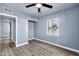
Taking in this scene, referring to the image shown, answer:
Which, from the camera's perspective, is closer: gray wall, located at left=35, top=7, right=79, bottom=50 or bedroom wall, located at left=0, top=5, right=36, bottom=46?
gray wall, located at left=35, top=7, right=79, bottom=50

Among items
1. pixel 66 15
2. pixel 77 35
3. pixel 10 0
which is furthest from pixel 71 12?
pixel 10 0

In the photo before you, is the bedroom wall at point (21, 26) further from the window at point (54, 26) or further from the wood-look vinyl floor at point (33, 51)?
the window at point (54, 26)

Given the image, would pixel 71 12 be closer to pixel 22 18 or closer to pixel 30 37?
pixel 22 18

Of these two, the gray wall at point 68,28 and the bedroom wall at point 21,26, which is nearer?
the gray wall at point 68,28

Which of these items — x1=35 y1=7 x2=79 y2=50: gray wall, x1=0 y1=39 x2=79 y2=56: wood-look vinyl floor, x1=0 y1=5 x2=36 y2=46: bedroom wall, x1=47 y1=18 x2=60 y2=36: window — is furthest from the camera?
x1=47 y1=18 x2=60 y2=36: window

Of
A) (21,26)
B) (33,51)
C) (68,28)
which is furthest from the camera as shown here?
(21,26)

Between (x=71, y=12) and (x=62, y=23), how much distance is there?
1.91 feet

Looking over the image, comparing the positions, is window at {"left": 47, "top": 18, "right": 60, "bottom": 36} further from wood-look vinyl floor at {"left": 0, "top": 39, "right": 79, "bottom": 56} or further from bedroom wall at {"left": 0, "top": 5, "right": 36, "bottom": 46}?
bedroom wall at {"left": 0, "top": 5, "right": 36, "bottom": 46}

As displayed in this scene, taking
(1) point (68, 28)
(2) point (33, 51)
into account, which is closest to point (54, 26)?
(1) point (68, 28)

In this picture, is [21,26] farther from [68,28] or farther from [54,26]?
[68,28]

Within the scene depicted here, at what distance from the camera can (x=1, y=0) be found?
530 millimetres

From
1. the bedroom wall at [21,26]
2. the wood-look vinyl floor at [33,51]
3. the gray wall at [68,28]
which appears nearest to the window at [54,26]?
the gray wall at [68,28]

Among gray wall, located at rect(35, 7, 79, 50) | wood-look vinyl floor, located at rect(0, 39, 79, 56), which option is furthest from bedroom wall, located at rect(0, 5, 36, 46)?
gray wall, located at rect(35, 7, 79, 50)

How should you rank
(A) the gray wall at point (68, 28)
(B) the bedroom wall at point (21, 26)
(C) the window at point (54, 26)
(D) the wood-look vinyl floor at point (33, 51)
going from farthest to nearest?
(C) the window at point (54, 26) → (B) the bedroom wall at point (21, 26) → (A) the gray wall at point (68, 28) → (D) the wood-look vinyl floor at point (33, 51)
